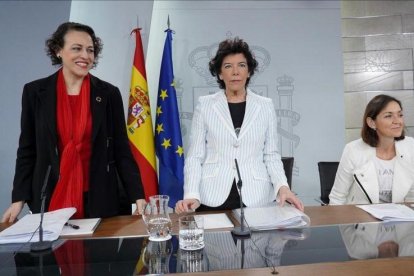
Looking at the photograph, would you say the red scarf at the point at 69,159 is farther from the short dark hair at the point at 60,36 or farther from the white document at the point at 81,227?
the short dark hair at the point at 60,36

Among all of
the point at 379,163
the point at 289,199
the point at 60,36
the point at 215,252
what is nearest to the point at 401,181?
the point at 379,163

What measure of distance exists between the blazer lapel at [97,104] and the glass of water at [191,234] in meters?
0.80

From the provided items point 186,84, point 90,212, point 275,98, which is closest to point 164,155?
point 186,84

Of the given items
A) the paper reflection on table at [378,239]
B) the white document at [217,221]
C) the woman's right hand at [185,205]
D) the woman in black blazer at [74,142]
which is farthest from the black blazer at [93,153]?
the paper reflection on table at [378,239]

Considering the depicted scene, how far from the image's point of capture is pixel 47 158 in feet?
5.74

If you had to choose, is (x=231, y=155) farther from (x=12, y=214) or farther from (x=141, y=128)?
(x=141, y=128)

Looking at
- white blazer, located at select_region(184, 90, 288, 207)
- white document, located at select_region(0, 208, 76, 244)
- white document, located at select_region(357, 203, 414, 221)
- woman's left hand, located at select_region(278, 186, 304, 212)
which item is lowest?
white document, located at select_region(357, 203, 414, 221)

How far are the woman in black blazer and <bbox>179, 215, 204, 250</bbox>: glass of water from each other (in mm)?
627

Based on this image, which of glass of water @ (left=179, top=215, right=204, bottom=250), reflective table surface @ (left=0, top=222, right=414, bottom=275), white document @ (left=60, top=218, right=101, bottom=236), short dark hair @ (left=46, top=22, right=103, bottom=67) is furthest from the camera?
short dark hair @ (left=46, top=22, right=103, bottom=67)

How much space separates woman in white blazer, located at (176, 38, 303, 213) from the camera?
1.90 metres

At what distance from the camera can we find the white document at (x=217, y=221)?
4.83 feet

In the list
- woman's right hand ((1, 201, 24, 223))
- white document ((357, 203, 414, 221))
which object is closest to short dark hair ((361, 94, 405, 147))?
white document ((357, 203, 414, 221))

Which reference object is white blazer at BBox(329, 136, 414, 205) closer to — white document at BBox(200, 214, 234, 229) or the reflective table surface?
the reflective table surface

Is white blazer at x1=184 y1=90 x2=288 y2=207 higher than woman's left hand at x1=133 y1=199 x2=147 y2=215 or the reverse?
higher
